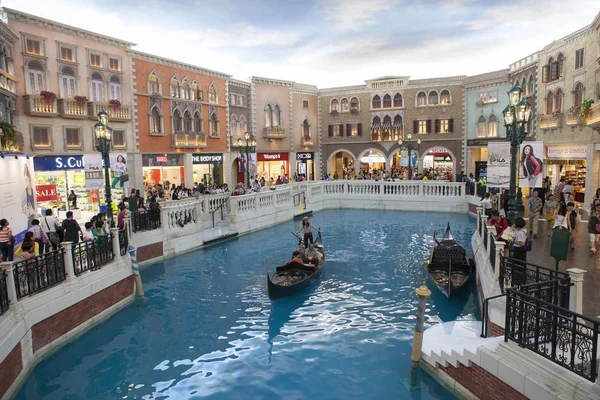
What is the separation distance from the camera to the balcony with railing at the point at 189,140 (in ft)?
86.5

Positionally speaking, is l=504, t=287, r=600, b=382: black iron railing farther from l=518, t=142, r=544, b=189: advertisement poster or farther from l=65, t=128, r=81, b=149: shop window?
l=65, t=128, r=81, b=149: shop window

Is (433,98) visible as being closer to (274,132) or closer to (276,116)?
(276,116)

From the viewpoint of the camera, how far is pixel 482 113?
105 feet

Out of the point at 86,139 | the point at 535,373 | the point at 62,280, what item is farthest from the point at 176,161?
the point at 535,373

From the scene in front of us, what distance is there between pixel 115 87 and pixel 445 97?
74.9ft

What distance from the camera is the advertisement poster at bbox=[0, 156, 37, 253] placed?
1207cm

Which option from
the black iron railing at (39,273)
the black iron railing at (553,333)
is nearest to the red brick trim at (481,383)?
the black iron railing at (553,333)

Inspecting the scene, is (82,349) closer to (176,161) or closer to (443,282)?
(443,282)

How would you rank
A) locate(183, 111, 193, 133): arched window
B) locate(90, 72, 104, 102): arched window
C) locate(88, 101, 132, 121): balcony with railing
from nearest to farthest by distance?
locate(88, 101, 132, 121): balcony with railing → locate(90, 72, 104, 102): arched window → locate(183, 111, 193, 133): arched window

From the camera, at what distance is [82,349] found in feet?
28.3

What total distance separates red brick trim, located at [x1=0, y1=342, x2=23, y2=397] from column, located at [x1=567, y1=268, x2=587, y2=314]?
7.97 meters

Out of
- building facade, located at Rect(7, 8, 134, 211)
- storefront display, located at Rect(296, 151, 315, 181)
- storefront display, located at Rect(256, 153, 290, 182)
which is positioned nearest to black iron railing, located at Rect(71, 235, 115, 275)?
building facade, located at Rect(7, 8, 134, 211)

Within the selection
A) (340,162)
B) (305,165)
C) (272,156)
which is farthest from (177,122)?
(340,162)

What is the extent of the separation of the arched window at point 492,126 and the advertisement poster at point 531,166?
2066cm
